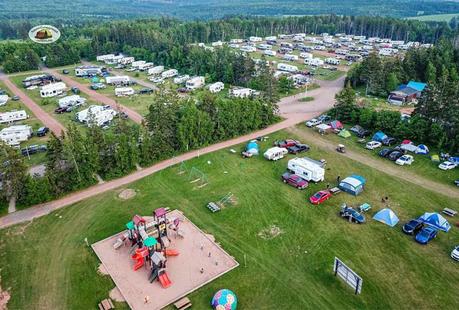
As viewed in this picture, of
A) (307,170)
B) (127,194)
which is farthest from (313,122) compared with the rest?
(127,194)

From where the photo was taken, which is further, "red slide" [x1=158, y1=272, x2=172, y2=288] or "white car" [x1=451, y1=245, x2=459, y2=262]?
"white car" [x1=451, y1=245, x2=459, y2=262]

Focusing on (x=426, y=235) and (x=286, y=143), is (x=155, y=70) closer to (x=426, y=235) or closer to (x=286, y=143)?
(x=286, y=143)

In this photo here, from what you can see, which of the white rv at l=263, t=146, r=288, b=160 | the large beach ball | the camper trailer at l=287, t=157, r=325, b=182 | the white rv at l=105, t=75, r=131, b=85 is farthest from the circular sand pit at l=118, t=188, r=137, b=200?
the white rv at l=105, t=75, r=131, b=85

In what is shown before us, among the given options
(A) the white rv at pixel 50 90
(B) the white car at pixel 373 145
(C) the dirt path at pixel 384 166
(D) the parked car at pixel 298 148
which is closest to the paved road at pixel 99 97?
(A) the white rv at pixel 50 90

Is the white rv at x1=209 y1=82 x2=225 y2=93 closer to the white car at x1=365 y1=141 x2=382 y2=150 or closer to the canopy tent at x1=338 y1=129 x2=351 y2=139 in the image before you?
the canopy tent at x1=338 y1=129 x2=351 y2=139

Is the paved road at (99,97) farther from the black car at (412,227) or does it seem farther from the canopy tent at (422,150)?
the canopy tent at (422,150)

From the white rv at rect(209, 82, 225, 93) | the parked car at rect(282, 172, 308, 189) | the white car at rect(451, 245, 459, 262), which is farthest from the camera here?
the white rv at rect(209, 82, 225, 93)
